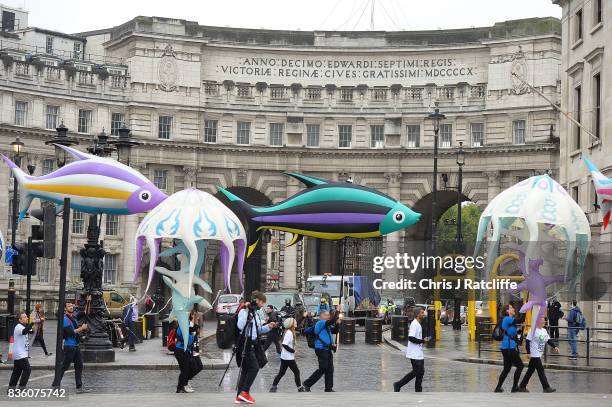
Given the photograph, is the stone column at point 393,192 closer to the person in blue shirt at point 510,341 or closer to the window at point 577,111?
the window at point 577,111

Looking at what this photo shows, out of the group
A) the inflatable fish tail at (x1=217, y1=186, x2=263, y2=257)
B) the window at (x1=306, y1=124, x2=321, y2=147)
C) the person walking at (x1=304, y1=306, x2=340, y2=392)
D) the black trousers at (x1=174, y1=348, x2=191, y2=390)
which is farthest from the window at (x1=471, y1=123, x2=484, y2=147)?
the black trousers at (x1=174, y1=348, x2=191, y2=390)

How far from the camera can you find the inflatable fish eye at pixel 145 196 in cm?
2853

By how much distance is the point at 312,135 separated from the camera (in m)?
85.4

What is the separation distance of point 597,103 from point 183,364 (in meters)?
27.4

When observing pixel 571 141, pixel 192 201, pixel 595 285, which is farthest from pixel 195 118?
pixel 192 201

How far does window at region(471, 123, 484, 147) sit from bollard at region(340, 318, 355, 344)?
36.6 meters

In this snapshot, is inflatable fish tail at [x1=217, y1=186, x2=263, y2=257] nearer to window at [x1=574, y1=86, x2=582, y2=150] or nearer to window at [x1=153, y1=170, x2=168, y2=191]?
window at [x1=574, y1=86, x2=582, y2=150]

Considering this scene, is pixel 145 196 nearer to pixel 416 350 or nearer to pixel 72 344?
pixel 72 344

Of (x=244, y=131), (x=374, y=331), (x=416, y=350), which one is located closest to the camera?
(x=416, y=350)

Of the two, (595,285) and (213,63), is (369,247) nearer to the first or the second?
(213,63)

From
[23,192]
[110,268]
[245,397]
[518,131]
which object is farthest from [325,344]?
[518,131]

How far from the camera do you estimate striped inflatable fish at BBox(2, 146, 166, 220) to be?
28.4 m

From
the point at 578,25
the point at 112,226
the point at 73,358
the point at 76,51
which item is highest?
the point at 76,51

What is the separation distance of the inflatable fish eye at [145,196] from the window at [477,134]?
186 ft
